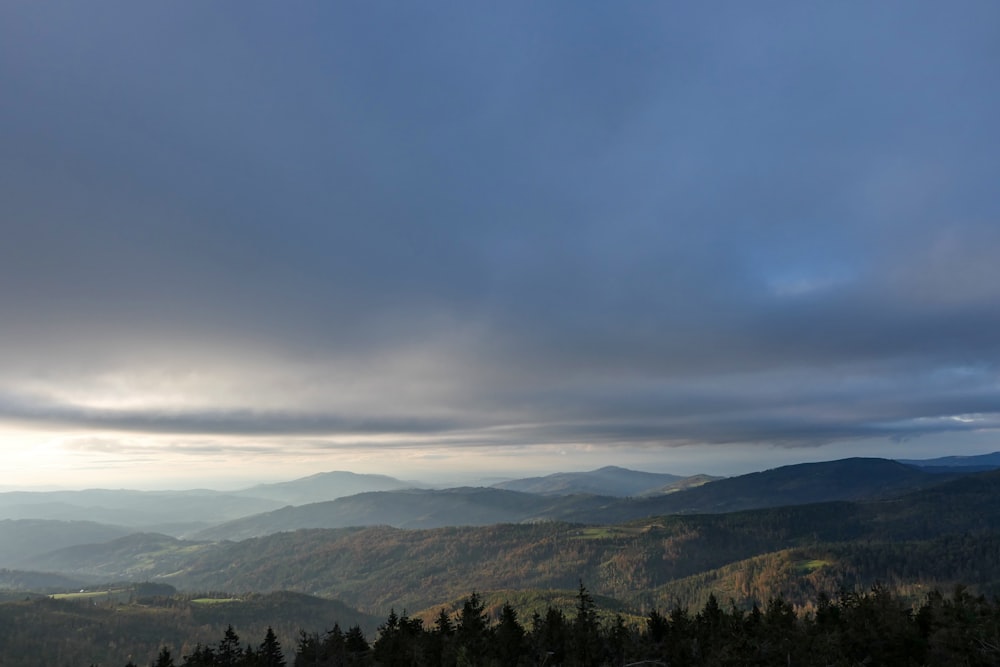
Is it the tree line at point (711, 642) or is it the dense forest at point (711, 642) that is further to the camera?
the dense forest at point (711, 642)

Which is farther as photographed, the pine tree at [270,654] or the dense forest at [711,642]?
the pine tree at [270,654]

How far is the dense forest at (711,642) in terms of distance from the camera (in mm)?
70000

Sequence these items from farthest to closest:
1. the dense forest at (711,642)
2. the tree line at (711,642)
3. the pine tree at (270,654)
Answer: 1. the pine tree at (270,654)
2. the dense forest at (711,642)
3. the tree line at (711,642)

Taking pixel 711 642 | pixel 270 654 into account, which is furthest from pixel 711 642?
pixel 270 654

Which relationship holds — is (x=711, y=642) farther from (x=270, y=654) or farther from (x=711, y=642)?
(x=270, y=654)

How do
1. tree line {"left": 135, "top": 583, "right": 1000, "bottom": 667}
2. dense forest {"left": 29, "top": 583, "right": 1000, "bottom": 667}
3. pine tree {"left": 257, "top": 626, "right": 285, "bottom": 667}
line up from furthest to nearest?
1. pine tree {"left": 257, "top": 626, "right": 285, "bottom": 667}
2. dense forest {"left": 29, "top": 583, "right": 1000, "bottom": 667}
3. tree line {"left": 135, "top": 583, "right": 1000, "bottom": 667}

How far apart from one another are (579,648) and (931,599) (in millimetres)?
64298

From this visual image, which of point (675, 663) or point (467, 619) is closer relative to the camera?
point (675, 663)

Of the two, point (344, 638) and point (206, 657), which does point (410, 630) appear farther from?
point (206, 657)

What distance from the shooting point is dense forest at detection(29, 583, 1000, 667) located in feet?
230

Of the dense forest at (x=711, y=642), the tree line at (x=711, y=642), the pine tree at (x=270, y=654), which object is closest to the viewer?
the tree line at (x=711, y=642)

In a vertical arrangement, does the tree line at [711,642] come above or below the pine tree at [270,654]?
above

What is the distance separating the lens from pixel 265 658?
106m

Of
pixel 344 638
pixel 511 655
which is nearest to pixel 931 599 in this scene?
pixel 511 655
